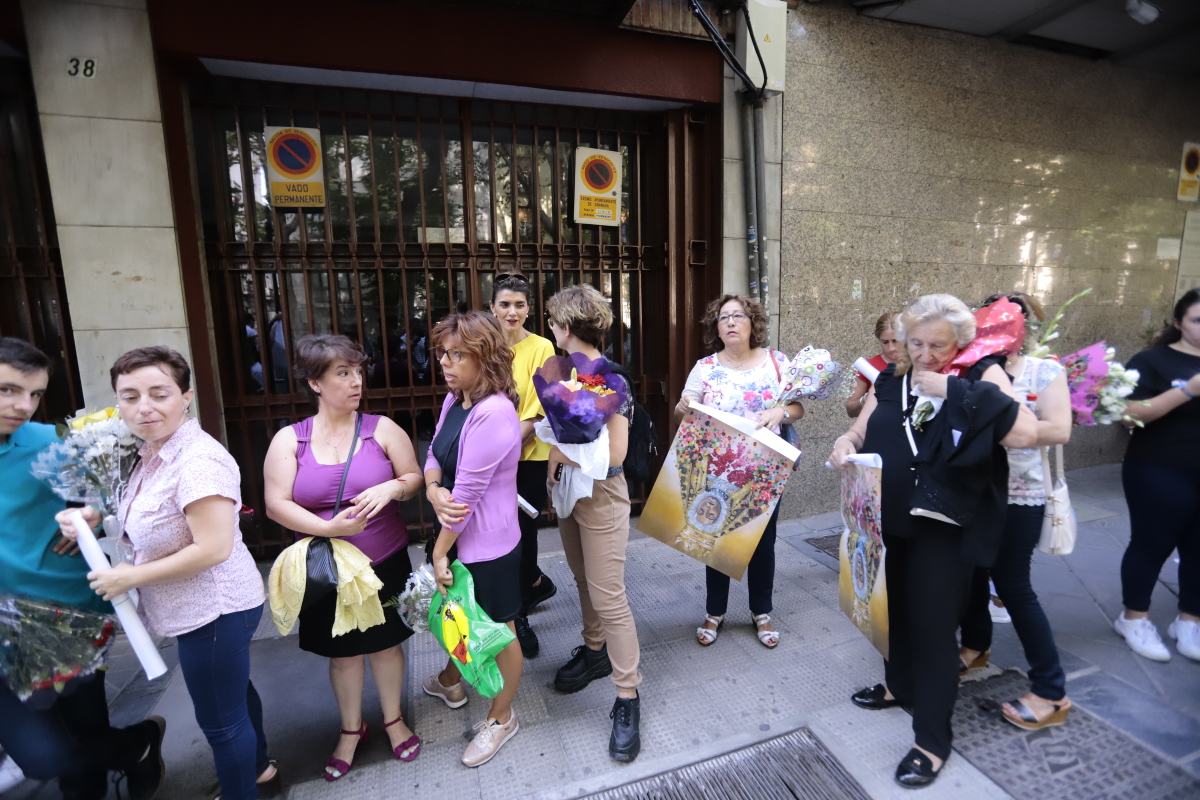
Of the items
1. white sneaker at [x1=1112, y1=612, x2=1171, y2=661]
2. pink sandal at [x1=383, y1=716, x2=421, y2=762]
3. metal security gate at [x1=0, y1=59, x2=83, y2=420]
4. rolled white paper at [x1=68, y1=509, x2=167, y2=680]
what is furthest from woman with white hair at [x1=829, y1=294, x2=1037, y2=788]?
metal security gate at [x1=0, y1=59, x2=83, y2=420]

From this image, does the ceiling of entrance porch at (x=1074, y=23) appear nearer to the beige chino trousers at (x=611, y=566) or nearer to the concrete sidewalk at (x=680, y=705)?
the concrete sidewalk at (x=680, y=705)

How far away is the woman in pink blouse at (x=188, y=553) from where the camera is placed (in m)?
1.78

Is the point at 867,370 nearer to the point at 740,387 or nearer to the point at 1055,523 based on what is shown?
the point at 740,387


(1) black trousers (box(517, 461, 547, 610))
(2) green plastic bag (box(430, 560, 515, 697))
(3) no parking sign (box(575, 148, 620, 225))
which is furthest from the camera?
(3) no parking sign (box(575, 148, 620, 225))

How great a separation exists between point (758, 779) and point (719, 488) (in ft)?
4.06

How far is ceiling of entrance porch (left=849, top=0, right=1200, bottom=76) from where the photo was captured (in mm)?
4676

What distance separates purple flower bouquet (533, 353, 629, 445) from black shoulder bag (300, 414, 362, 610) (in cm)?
79

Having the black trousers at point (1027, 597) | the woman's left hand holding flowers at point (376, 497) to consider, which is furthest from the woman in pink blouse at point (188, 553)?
the black trousers at point (1027, 597)

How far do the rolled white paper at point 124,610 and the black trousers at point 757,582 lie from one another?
2.46 m

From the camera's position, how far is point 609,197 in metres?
4.61

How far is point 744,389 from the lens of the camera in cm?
297

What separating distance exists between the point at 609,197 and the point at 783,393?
7.94 feet

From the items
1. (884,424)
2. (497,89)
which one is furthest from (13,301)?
(884,424)

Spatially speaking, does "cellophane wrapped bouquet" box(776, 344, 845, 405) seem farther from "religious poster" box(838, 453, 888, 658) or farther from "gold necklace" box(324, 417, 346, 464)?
"gold necklace" box(324, 417, 346, 464)
